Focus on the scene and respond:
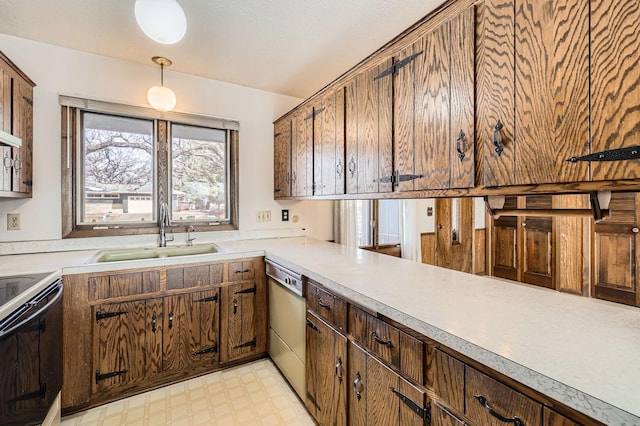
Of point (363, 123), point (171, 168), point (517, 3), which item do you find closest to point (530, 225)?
point (363, 123)

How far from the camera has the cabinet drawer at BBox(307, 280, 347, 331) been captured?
1.40 metres

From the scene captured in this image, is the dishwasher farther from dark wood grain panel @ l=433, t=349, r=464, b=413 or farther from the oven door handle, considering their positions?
the oven door handle

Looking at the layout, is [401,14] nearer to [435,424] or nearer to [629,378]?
[629,378]

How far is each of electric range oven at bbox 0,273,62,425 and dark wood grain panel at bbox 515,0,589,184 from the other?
2.04 meters

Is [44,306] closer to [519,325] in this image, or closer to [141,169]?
[141,169]

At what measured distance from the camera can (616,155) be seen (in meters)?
0.80

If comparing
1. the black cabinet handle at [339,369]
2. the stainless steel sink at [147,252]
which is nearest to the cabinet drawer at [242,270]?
the stainless steel sink at [147,252]

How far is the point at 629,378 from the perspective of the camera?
2.07 ft

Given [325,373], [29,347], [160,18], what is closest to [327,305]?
[325,373]

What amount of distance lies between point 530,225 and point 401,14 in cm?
278

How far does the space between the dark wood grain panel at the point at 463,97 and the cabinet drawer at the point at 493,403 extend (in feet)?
2.36

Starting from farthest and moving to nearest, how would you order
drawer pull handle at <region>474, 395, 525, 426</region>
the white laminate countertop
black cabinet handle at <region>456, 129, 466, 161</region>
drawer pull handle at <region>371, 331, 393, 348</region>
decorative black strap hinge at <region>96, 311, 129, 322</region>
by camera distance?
decorative black strap hinge at <region>96, 311, 129, 322</region> < black cabinet handle at <region>456, 129, 466, 161</region> < drawer pull handle at <region>371, 331, 393, 348</region> < drawer pull handle at <region>474, 395, 525, 426</region> < the white laminate countertop

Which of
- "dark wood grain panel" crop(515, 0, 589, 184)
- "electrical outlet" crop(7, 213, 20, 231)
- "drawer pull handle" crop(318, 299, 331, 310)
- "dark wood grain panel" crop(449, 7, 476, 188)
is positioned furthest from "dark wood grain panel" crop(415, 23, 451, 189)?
"electrical outlet" crop(7, 213, 20, 231)

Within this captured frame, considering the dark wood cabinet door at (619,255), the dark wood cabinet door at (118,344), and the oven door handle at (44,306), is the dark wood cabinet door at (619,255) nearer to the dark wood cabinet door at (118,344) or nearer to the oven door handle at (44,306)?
the dark wood cabinet door at (118,344)
